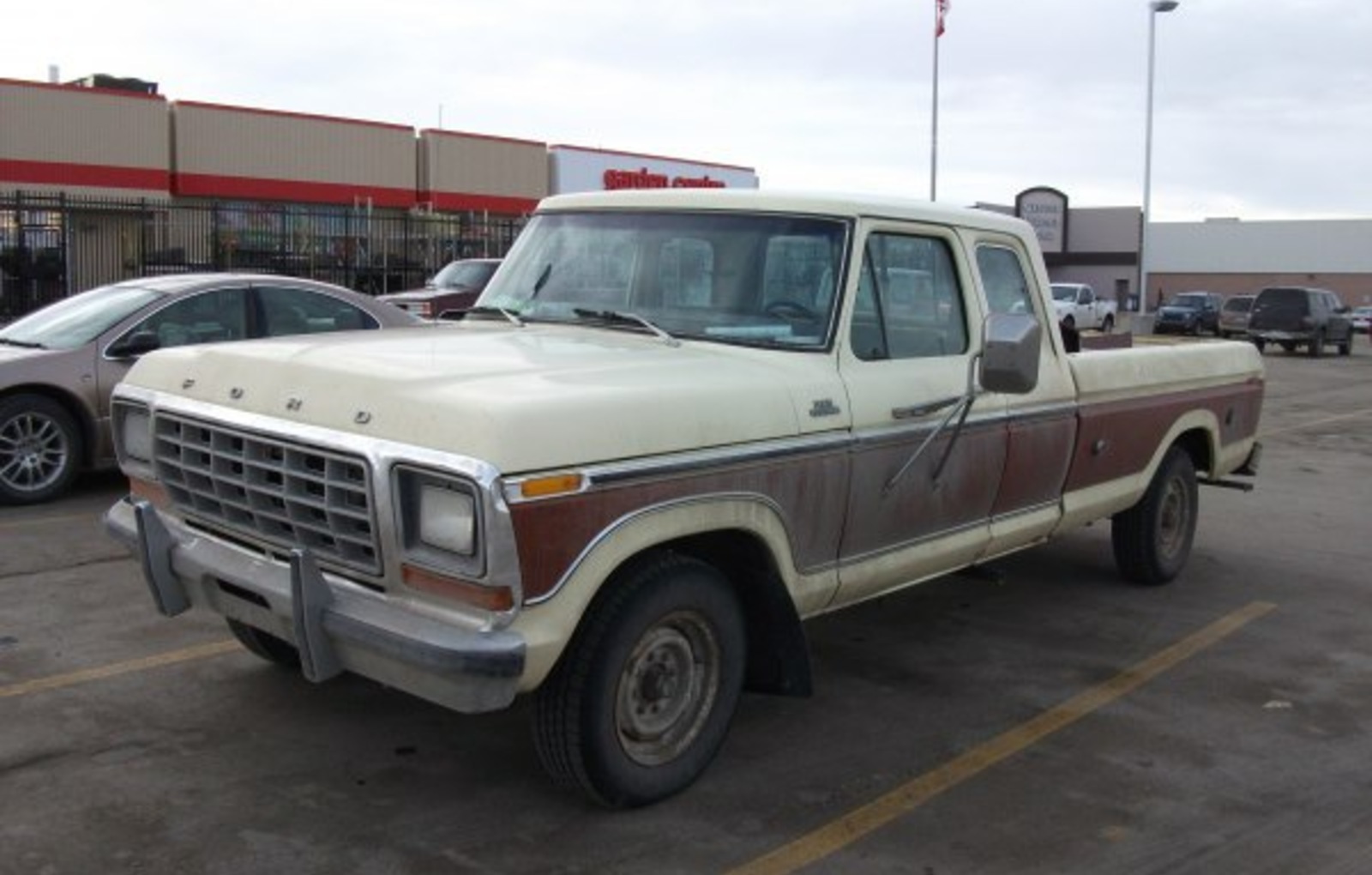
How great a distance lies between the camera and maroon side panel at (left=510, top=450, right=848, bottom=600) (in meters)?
3.43

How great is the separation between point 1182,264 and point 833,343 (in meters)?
77.3

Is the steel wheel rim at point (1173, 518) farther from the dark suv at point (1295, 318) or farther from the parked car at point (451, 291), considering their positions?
the dark suv at point (1295, 318)

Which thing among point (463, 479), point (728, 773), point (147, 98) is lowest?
point (728, 773)

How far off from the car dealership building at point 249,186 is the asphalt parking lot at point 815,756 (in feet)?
58.0

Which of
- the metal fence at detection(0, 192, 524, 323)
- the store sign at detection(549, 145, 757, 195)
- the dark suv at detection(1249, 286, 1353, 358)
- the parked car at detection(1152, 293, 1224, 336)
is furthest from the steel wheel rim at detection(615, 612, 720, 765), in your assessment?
the parked car at detection(1152, 293, 1224, 336)

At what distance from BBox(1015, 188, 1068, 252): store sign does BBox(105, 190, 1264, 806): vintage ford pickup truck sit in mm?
54631

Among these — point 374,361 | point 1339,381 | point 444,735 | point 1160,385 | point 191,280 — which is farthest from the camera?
point 1339,381

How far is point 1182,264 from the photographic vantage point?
75.7m

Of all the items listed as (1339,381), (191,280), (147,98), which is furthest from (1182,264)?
(191,280)

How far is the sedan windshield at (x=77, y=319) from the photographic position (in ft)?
28.5

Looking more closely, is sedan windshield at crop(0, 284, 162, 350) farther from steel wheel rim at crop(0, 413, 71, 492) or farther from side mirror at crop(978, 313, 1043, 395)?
side mirror at crop(978, 313, 1043, 395)

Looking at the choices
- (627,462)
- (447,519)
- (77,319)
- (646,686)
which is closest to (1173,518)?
(646,686)

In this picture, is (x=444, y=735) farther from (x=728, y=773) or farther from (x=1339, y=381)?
(x=1339, y=381)

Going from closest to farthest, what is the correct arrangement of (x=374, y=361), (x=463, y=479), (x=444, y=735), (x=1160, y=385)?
1. (x=463, y=479)
2. (x=374, y=361)
3. (x=444, y=735)
4. (x=1160, y=385)
